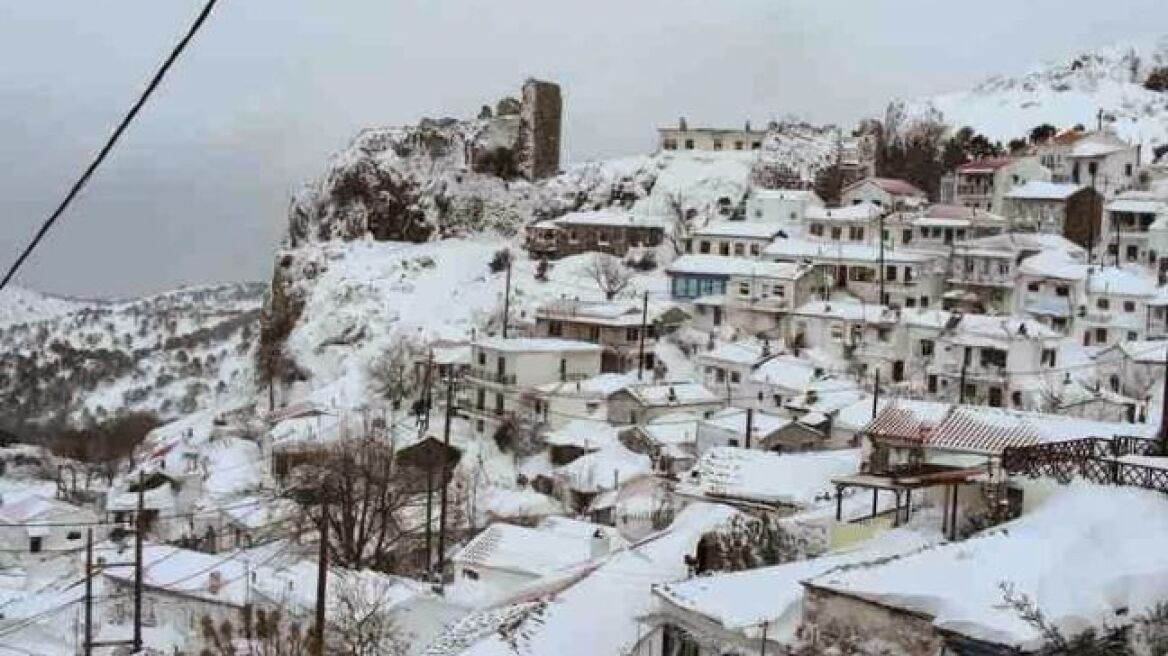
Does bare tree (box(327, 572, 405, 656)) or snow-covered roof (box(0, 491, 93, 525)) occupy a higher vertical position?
bare tree (box(327, 572, 405, 656))

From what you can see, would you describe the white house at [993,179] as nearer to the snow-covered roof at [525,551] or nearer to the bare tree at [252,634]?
the snow-covered roof at [525,551]

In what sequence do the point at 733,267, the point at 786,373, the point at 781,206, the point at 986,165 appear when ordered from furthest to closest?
A: the point at 781,206 < the point at 986,165 < the point at 733,267 < the point at 786,373

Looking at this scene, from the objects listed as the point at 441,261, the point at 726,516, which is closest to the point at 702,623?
the point at 726,516

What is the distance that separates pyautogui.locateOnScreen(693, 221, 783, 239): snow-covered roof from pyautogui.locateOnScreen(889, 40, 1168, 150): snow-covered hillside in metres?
13.4

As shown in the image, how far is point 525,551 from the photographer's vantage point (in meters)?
20.9

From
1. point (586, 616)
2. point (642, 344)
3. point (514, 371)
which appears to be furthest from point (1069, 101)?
point (586, 616)

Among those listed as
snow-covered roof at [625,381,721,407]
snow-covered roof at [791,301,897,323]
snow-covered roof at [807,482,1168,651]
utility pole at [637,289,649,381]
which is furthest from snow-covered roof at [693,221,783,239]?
snow-covered roof at [807,482,1168,651]

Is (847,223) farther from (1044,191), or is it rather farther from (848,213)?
(1044,191)

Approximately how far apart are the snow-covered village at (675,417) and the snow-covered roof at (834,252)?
151 mm

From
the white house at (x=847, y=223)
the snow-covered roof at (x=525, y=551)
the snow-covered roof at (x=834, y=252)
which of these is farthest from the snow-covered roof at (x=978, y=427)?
the white house at (x=847, y=223)

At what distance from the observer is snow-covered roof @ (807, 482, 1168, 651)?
26.7ft

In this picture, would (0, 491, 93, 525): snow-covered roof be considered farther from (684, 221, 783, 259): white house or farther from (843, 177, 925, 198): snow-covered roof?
(843, 177, 925, 198): snow-covered roof

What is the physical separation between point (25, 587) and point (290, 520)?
616 centimetres

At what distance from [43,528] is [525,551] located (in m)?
21.0
